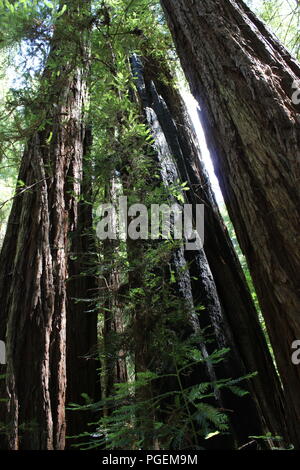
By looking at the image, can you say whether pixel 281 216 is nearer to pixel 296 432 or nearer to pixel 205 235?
pixel 296 432

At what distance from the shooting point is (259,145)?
2061 millimetres

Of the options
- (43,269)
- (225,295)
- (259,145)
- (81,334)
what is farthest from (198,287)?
(259,145)

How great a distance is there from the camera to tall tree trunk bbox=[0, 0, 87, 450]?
284cm

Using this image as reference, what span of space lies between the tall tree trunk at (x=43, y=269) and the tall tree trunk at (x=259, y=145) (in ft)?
5.01

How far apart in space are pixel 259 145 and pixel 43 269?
7.54 ft

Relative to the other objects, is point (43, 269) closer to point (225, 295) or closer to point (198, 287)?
point (198, 287)

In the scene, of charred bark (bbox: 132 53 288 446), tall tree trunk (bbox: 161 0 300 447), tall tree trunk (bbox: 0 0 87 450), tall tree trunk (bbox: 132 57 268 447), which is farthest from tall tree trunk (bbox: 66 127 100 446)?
tall tree trunk (bbox: 161 0 300 447)

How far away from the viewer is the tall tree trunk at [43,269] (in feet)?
9.33

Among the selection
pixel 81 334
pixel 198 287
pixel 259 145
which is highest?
pixel 259 145

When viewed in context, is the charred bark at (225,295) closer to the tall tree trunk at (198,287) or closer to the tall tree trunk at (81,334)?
the tall tree trunk at (198,287)

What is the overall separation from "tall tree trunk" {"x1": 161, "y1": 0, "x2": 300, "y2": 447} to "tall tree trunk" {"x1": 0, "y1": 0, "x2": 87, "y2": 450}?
1527mm

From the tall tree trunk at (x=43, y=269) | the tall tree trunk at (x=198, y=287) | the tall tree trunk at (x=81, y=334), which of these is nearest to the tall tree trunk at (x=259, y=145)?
the tall tree trunk at (x=198, y=287)

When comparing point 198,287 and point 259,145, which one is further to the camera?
point 198,287
